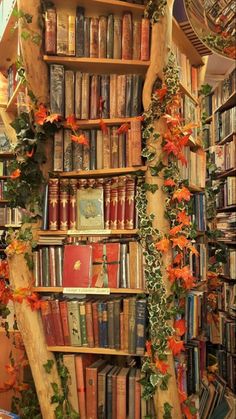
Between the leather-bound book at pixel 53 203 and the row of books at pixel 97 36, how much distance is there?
663mm

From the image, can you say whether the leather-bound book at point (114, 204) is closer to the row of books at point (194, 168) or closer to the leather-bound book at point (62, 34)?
the row of books at point (194, 168)

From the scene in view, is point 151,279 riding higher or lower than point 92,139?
lower

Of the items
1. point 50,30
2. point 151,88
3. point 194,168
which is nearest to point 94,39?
point 50,30

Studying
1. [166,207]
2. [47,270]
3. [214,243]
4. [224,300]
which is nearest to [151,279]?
[166,207]

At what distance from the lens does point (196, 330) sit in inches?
94.1

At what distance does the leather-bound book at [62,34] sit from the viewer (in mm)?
2055

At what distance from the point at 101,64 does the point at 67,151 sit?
0.48m

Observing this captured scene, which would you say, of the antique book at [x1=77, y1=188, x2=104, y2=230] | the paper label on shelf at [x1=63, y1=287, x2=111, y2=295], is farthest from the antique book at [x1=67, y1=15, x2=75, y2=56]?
the paper label on shelf at [x1=63, y1=287, x2=111, y2=295]

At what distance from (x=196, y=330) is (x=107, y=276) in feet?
2.40

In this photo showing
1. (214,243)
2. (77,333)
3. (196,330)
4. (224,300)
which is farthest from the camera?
(224,300)

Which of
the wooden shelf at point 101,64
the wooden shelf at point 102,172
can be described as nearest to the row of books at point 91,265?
the wooden shelf at point 102,172

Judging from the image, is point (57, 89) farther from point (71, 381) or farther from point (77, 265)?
point (71, 381)

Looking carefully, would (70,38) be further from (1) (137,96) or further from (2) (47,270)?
(2) (47,270)

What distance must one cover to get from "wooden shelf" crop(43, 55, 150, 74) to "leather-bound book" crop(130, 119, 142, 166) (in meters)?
0.30
